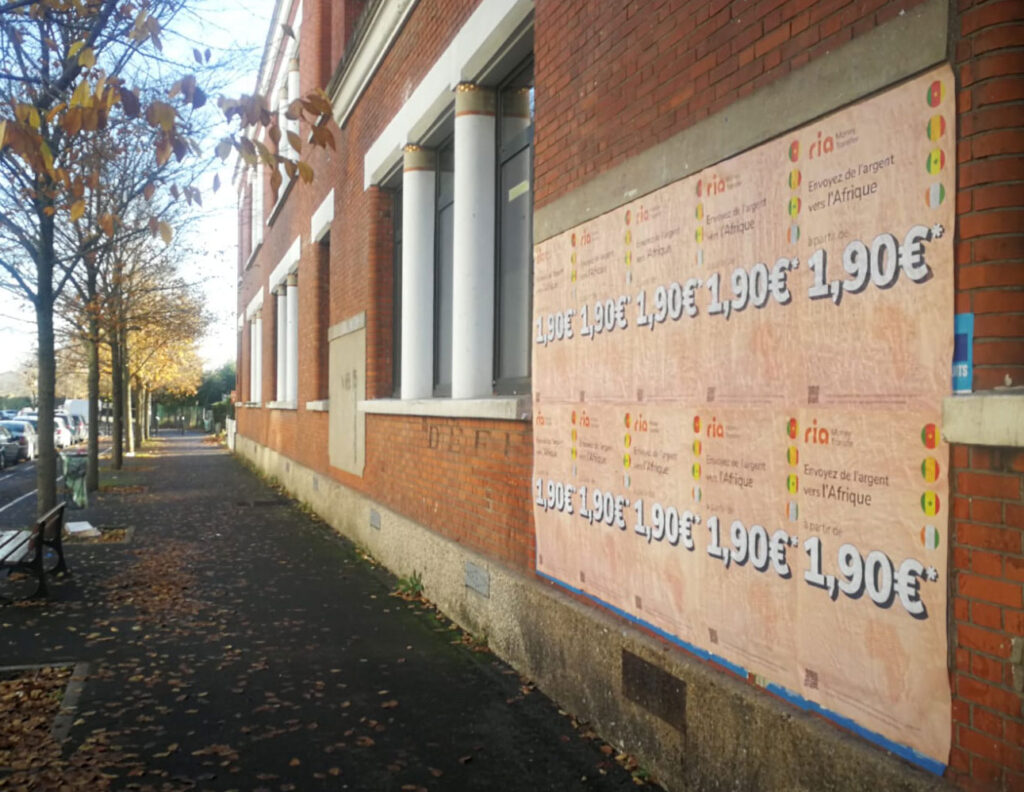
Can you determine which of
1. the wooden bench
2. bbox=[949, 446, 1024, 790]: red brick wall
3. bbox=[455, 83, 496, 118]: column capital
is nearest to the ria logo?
bbox=[949, 446, 1024, 790]: red brick wall

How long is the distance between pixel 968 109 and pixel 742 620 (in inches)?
80.7

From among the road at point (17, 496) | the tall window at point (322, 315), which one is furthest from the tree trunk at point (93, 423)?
the tall window at point (322, 315)

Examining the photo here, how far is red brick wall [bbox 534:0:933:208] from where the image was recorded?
3.46 metres

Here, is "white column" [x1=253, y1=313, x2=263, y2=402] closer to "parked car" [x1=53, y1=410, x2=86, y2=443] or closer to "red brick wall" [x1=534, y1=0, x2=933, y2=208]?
"red brick wall" [x1=534, y1=0, x2=933, y2=208]

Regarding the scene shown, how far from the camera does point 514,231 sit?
727cm

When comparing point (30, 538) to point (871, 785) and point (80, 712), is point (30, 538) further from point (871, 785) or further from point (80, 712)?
point (871, 785)

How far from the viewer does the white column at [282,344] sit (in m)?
20.1

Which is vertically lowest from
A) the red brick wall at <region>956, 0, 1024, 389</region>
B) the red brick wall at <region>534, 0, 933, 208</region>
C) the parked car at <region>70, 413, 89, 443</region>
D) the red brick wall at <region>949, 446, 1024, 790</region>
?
the parked car at <region>70, 413, 89, 443</region>

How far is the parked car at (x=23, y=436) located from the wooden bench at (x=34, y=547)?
2489cm

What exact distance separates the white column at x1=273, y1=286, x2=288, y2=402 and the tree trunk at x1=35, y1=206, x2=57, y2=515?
29.0 ft

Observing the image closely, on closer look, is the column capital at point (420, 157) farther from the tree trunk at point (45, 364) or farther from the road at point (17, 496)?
the road at point (17, 496)

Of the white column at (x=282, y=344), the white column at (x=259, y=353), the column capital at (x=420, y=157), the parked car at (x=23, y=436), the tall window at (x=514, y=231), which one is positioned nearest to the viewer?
the tall window at (x=514, y=231)

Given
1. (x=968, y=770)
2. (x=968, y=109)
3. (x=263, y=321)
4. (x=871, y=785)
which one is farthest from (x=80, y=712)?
(x=263, y=321)

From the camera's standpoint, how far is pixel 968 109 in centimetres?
271
